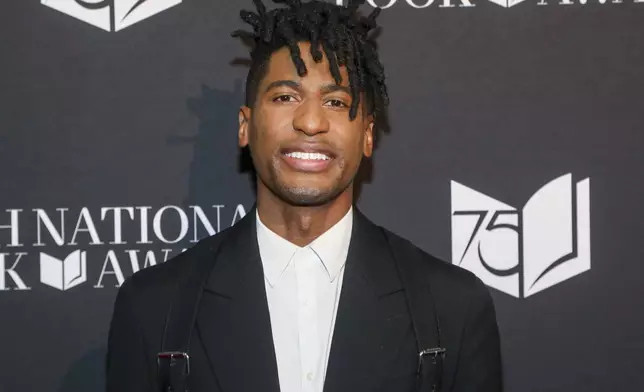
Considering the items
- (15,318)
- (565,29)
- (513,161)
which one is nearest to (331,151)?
(513,161)

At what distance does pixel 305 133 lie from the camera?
1325 mm

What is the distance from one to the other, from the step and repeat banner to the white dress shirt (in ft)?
1.24

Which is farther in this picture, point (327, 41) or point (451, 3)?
point (451, 3)

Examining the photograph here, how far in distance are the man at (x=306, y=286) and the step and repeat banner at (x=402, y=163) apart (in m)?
0.31

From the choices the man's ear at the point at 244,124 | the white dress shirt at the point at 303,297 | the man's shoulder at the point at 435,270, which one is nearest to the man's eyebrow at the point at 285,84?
the man's ear at the point at 244,124

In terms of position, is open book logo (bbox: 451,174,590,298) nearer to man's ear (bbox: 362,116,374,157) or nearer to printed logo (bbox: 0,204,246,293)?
man's ear (bbox: 362,116,374,157)

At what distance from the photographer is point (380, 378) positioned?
1.34m

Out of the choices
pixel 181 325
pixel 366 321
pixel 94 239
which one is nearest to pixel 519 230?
pixel 366 321

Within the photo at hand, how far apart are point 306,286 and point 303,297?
21mm

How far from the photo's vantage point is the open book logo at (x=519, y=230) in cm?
177

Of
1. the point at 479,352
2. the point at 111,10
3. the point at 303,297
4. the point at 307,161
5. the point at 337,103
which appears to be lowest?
the point at 479,352

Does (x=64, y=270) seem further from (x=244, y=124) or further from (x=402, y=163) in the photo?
(x=402, y=163)

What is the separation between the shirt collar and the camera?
4.59 ft

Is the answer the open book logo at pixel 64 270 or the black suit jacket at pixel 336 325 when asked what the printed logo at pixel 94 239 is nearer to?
the open book logo at pixel 64 270
